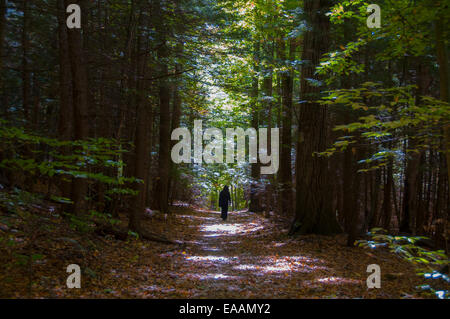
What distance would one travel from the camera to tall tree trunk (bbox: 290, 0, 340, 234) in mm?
10320

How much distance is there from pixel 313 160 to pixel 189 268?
5388 millimetres

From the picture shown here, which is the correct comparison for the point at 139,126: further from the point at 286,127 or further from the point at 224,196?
the point at 224,196

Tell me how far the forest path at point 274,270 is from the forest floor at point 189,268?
0.05 ft

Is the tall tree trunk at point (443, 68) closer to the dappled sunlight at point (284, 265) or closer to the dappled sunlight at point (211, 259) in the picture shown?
the dappled sunlight at point (284, 265)

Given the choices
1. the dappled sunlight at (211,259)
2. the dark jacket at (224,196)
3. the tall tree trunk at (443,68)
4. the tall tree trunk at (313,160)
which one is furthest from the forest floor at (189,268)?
the dark jacket at (224,196)

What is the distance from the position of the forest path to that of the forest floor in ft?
0.05

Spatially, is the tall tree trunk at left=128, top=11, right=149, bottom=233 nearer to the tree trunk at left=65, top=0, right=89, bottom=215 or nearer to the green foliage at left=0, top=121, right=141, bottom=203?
the tree trunk at left=65, top=0, right=89, bottom=215

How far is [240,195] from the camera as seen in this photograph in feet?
137

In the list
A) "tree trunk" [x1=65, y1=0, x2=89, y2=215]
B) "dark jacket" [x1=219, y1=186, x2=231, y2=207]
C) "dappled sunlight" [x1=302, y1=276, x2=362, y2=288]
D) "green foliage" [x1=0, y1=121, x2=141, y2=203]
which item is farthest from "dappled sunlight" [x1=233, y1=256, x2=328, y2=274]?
"dark jacket" [x1=219, y1=186, x2=231, y2=207]

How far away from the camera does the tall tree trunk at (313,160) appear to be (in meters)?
10.3

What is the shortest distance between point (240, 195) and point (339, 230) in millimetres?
31597

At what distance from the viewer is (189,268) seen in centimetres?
716
